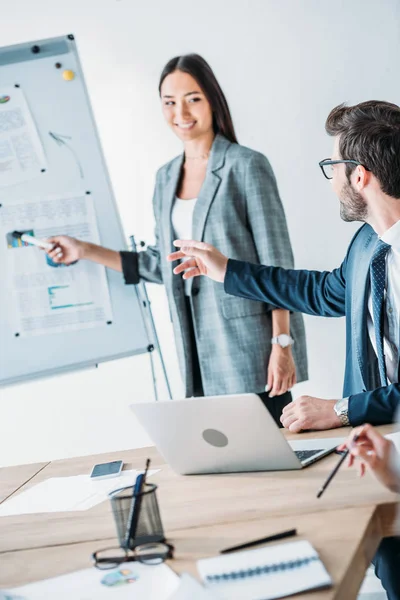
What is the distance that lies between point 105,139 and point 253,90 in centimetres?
72

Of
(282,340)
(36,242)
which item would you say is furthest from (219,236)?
(36,242)

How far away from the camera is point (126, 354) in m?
3.12

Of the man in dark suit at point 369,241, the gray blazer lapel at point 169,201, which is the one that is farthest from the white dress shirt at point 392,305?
the gray blazer lapel at point 169,201

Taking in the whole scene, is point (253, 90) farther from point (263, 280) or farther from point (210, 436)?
point (210, 436)

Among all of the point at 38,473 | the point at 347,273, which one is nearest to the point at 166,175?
the point at 347,273

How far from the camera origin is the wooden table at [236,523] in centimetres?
113

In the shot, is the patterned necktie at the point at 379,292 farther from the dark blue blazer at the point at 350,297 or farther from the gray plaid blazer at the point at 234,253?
the gray plaid blazer at the point at 234,253

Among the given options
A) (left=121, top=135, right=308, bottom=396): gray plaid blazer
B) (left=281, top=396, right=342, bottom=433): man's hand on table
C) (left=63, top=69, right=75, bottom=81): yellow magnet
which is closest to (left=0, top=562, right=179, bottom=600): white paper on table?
(left=281, top=396, right=342, bottom=433): man's hand on table

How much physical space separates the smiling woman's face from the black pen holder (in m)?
1.91

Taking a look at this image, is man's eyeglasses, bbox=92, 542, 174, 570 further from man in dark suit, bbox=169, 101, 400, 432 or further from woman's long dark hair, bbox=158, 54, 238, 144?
woman's long dark hair, bbox=158, 54, 238, 144

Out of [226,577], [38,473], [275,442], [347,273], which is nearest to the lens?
[226,577]

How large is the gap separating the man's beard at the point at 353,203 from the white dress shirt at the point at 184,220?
0.88 m

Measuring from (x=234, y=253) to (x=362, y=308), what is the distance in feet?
2.76

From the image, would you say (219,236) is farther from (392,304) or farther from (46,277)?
(392,304)
